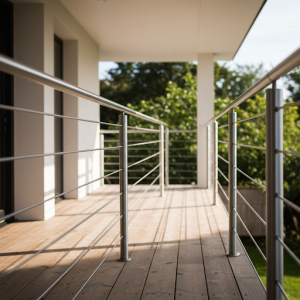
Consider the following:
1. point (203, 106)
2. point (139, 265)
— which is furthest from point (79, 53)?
point (139, 265)

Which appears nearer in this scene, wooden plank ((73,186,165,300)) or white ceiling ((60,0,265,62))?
wooden plank ((73,186,165,300))

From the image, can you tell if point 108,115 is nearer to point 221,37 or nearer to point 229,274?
point 221,37

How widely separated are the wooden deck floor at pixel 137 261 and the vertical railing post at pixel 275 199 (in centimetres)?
45

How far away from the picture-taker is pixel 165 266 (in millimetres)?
1854

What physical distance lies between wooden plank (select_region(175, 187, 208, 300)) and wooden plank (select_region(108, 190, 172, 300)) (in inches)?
6.9

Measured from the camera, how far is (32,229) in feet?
8.79

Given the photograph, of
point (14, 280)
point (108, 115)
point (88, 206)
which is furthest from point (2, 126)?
point (108, 115)

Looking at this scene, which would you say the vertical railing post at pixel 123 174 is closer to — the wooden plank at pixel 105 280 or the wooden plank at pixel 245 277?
the wooden plank at pixel 105 280

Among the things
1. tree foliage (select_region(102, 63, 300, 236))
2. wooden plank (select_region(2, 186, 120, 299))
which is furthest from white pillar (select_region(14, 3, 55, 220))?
tree foliage (select_region(102, 63, 300, 236))

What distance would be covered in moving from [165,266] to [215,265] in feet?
0.90

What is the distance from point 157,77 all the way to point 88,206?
32.3 feet

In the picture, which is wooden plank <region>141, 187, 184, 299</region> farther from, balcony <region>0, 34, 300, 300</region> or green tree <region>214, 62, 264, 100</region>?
green tree <region>214, 62, 264, 100</region>

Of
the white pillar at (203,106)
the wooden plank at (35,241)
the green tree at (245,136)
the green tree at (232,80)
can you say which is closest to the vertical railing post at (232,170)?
the wooden plank at (35,241)

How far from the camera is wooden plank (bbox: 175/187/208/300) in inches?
60.2
